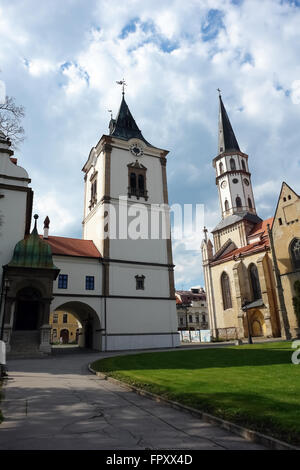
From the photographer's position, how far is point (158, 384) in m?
10.4

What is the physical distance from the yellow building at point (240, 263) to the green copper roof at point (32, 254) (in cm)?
2137

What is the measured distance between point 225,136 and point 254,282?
36.6 meters

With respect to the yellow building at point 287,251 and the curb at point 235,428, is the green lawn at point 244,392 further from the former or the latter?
the yellow building at point 287,251

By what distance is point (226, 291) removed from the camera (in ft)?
173

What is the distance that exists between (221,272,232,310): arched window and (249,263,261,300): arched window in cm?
475

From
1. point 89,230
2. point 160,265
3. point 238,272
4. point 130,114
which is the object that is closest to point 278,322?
point 238,272

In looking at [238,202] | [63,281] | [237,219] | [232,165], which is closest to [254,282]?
[237,219]

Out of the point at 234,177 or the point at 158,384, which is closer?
the point at 158,384

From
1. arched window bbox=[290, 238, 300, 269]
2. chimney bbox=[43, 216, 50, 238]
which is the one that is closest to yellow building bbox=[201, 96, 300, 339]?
arched window bbox=[290, 238, 300, 269]

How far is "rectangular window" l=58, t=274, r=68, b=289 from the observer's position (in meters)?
31.1

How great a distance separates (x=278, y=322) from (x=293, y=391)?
38.5 m

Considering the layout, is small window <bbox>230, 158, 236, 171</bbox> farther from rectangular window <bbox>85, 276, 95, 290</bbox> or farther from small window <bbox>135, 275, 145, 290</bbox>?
rectangular window <bbox>85, 276, 95, 290</bbox>

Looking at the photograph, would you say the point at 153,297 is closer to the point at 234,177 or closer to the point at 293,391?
the point at 293,391
